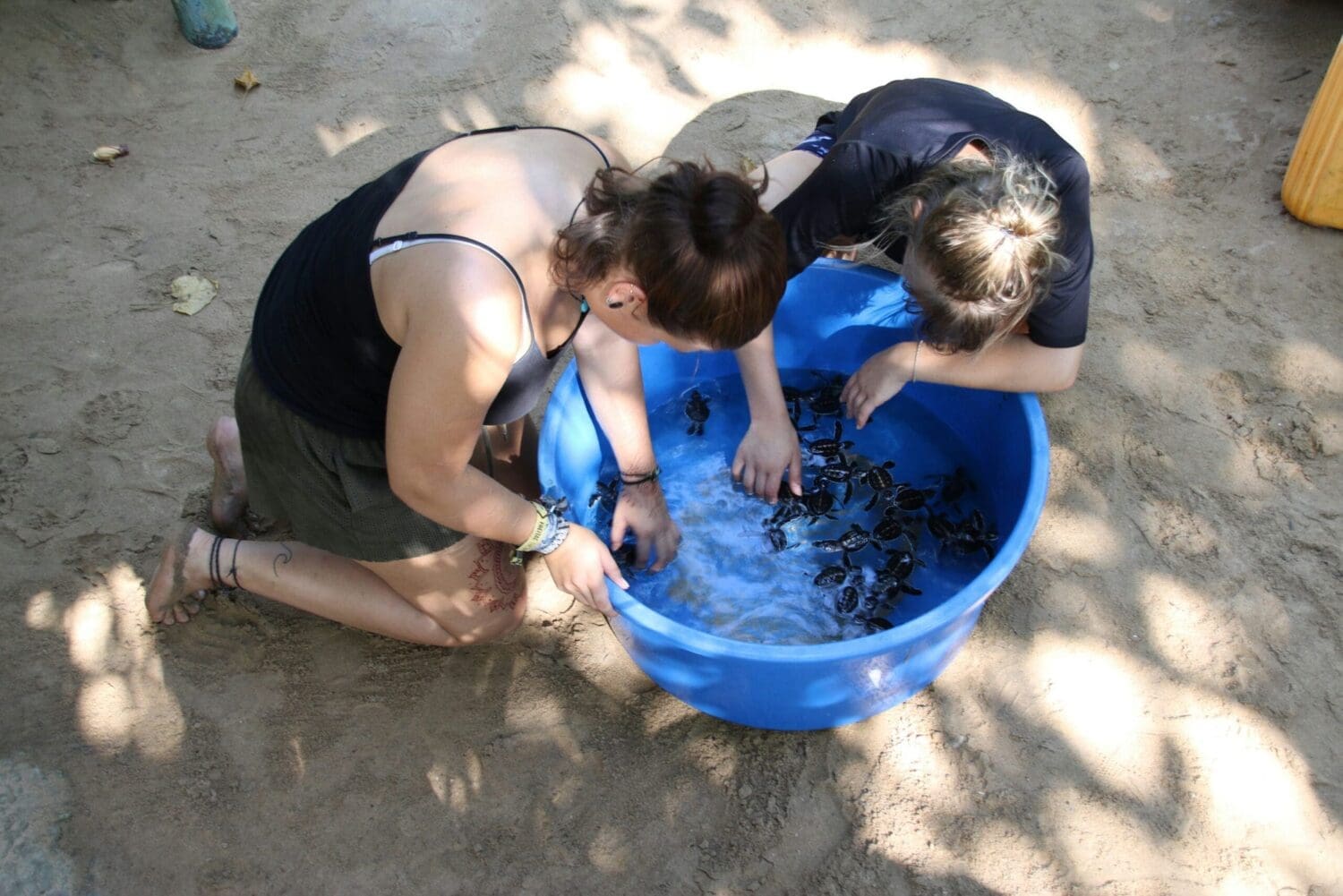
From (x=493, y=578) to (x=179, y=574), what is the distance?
32.8 inches

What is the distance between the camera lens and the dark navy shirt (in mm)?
2326

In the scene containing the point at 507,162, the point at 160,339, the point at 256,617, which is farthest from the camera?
the point at 160,339

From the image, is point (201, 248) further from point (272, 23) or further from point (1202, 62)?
point (1202, 62)

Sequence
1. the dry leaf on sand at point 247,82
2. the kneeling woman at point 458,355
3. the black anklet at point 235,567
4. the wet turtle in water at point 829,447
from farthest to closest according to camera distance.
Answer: the dry leaf on sand at point 247,82 < the wet turtle in water at point 829,447 < the black anklet at point 235,567 < the kneeling woman at point 458,355

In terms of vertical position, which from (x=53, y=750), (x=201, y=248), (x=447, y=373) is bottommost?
(x=53, y=750)

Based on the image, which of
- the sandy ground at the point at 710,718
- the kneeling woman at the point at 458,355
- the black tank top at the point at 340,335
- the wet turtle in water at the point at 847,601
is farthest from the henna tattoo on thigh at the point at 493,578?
the wet turtle in water at the point at 847,601

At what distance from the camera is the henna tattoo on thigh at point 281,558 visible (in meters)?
2.53

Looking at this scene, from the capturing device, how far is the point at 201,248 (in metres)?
3.63

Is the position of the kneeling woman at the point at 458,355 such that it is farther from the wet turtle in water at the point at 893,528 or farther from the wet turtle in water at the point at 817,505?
the wet turtle in water at the point at 893,528

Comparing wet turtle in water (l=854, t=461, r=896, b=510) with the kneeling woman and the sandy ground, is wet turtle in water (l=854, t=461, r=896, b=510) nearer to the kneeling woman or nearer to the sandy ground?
the sandy ground

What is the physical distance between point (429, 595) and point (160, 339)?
1.60m

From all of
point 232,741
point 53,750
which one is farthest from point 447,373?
point 53,750

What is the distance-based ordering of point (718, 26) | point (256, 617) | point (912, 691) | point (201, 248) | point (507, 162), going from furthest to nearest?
point (718, 26) → point (201, 248) → point (256, 617) → point (912, 691) → point (507, 162)

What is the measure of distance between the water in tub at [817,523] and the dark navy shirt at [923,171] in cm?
62
